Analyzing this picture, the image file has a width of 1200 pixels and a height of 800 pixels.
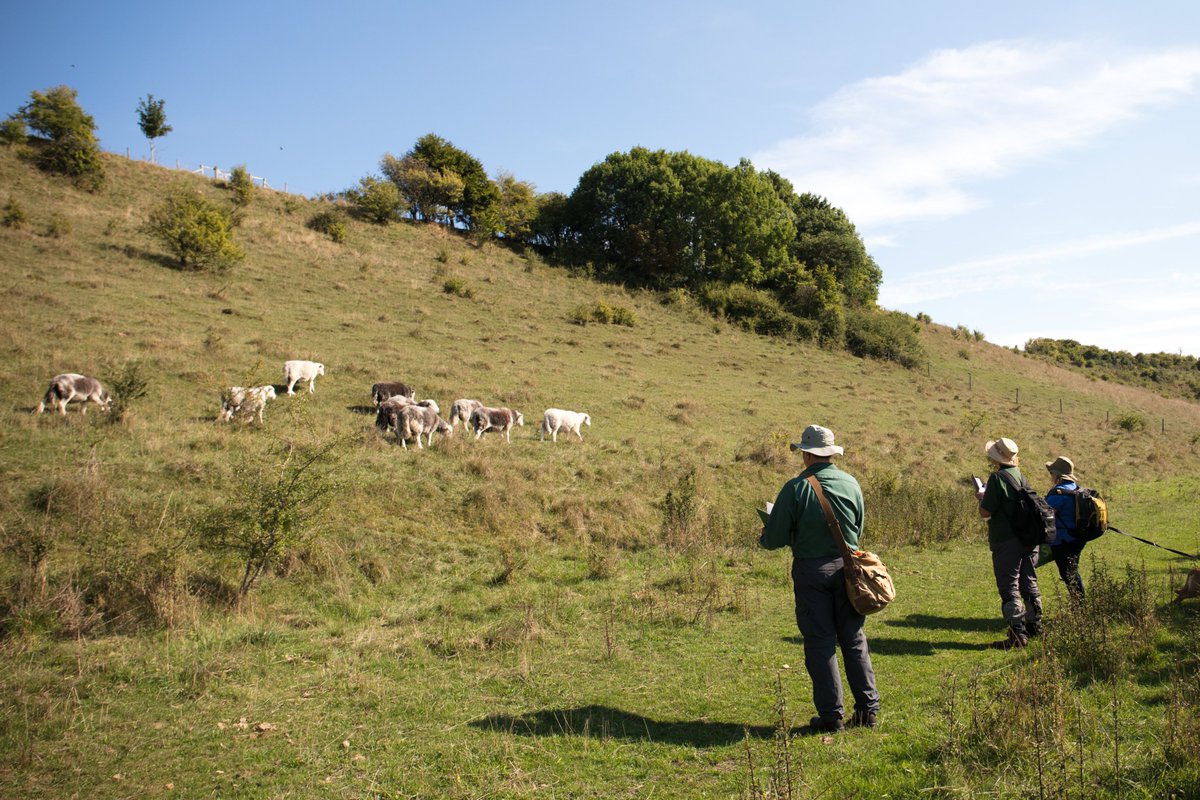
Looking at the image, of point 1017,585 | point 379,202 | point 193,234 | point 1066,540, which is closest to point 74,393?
point 1017,585

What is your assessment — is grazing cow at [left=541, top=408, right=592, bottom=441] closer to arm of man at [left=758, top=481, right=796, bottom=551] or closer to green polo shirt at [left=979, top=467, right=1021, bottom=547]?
green polo shirt at [left=979, top=467, right=1021, bottom=547]

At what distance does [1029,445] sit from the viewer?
3069 centimetres

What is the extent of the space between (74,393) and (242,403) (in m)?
3.69

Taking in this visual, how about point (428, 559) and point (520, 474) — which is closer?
point (428, 559)

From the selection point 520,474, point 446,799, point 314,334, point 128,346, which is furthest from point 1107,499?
point 128,346

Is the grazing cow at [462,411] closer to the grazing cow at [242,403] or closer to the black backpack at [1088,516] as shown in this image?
the grazing cow at [242,403]

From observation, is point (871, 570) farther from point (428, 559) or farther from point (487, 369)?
point (487, 369)

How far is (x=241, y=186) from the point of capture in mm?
50562

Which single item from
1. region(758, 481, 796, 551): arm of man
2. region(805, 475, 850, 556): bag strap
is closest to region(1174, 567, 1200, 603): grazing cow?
region(805, 475, 850, 556): bag strap

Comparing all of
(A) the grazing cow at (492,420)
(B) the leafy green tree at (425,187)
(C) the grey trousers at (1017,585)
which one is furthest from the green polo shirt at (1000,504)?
(B) the leafy green tree at (425,187)

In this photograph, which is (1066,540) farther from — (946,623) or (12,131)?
(12,131)

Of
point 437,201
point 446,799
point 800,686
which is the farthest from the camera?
point 437,201

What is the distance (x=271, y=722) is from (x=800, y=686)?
201 inches

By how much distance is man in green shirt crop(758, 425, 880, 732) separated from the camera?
561cm
